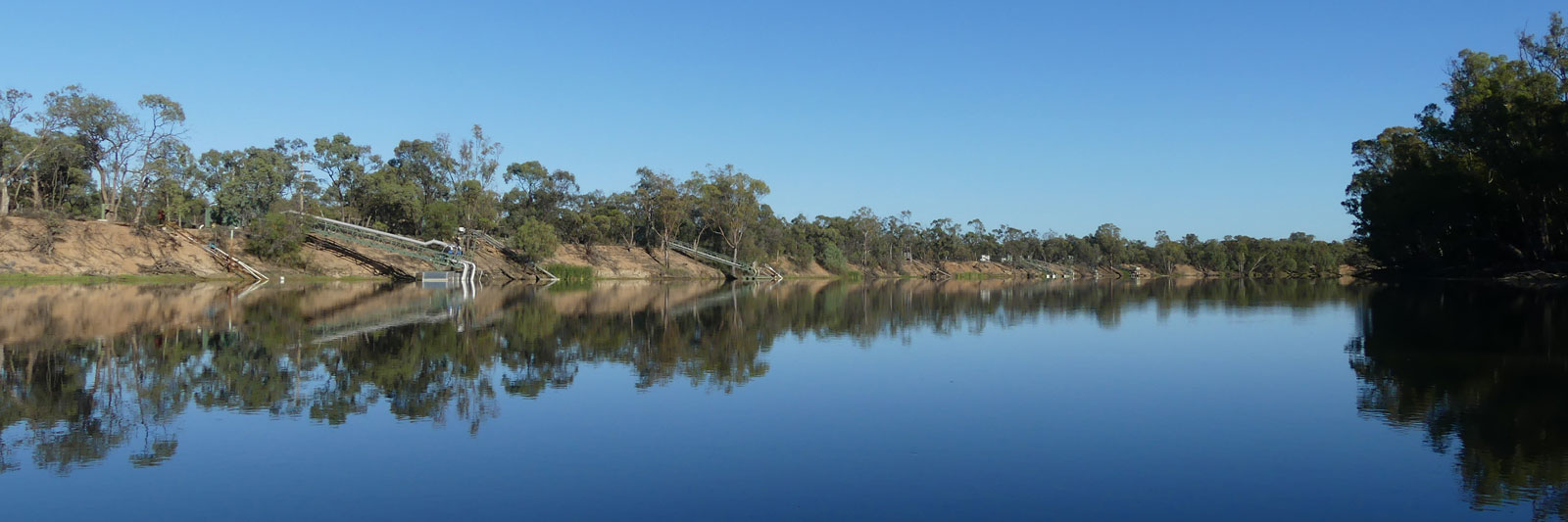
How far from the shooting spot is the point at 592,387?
38.4 feet

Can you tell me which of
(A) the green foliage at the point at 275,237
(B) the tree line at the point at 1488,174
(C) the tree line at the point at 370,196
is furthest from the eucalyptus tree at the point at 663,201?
(B) the tree line at the point at 1488,174

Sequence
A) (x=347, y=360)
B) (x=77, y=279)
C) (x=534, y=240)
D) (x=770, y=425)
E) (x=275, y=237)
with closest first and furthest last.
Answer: (x=770, y=425), (x=347, y=360), (x=77, y=279), (x=275, y=237), (x=534, y=240)

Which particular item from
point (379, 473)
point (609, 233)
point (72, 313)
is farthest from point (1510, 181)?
point (609, 233)

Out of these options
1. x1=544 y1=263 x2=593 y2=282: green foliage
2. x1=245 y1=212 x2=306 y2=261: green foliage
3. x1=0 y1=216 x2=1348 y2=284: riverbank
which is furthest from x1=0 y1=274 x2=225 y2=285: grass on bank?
x1=544 y1=263 x2=593 y2=282: green foliage

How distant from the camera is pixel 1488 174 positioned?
47.5 m

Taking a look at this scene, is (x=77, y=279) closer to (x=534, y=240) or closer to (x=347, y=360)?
(x=534, y=240)

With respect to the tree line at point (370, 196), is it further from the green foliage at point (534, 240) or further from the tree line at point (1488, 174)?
the tree line at point (1488, 174)

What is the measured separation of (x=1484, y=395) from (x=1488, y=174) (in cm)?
4682

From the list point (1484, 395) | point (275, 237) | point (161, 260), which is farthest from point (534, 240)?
point (1484, 395)

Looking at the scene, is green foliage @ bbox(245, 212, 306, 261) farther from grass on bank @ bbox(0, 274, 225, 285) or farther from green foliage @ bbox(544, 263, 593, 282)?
green foliage @ bbox(544, 263, 593, 282)

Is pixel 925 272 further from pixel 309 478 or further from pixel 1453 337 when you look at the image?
pixel 309 478

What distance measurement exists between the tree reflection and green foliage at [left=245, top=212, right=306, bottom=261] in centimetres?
2940

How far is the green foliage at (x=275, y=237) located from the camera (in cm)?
5481

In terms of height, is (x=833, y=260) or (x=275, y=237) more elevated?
(x=275, y=237)
